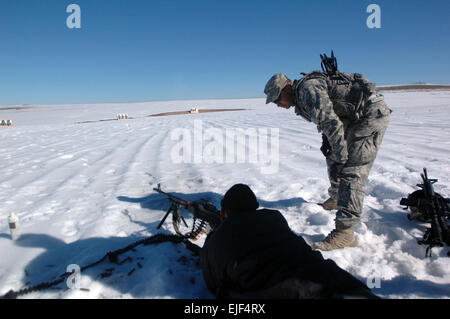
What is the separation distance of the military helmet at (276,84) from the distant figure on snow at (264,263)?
1352mm

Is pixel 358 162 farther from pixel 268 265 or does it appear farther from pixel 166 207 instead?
pixel 166 207

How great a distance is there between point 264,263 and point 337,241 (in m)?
1.45

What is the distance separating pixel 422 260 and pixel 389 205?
1.18m

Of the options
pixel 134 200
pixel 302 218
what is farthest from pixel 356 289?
pixel 134 200

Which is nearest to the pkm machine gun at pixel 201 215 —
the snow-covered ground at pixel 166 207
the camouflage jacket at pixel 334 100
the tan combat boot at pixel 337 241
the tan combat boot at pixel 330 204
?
the snow-covered ground at pixel 166 207

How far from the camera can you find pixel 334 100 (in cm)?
270

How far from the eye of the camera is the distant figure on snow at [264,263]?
4.46 ft

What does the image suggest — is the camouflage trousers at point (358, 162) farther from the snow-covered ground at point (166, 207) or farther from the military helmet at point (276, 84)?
the military helmet at point (276, 84)

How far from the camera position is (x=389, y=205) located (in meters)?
3.49

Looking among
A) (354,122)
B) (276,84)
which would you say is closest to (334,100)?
(354,122)

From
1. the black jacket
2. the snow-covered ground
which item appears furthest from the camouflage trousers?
the black jacket

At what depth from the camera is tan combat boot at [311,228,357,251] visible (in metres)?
2.62
